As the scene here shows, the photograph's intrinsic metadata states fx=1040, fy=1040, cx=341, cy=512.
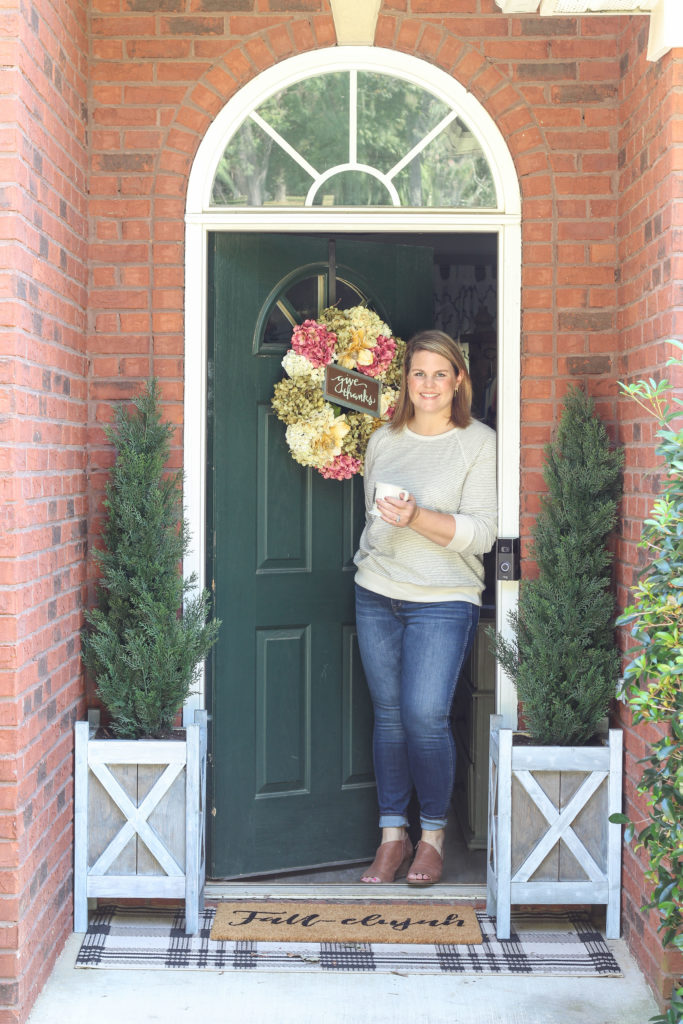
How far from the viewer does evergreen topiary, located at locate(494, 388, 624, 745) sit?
11.0 feet

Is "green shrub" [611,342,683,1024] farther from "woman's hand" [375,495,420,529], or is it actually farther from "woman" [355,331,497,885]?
"woman" [355,331,497,885]

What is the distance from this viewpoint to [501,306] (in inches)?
141

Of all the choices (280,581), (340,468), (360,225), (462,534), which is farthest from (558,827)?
(360,225)

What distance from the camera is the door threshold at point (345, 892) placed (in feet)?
11.9

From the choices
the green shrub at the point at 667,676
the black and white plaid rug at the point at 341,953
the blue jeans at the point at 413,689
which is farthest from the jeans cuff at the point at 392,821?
the green shrub at the point at 667,676

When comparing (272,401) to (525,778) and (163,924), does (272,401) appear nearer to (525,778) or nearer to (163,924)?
(525,778)

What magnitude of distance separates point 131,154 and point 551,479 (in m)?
1.79

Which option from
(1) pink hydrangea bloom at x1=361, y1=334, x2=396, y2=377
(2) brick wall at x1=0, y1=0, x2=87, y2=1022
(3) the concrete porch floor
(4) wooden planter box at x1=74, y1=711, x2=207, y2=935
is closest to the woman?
(1) pink hydrangea bloom at x1=361, y1=334, x2=396, y2=377

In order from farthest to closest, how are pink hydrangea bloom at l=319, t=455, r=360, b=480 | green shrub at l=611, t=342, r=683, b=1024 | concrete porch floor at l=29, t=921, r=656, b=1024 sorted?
pink hydrangea bloom at l=319, t=455, r=360, b=480, concrete porch floor at l=29, t=921, r=656, b=1024, green shrub at l=611, t=342, r=683, b=1024

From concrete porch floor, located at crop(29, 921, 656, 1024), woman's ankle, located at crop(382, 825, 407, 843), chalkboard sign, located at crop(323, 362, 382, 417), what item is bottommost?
concrete porch floor, located at crop(29, 921, 656, 1024)

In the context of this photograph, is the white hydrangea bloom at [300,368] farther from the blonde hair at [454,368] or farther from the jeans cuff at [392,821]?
the jeans cuff at [392,821]

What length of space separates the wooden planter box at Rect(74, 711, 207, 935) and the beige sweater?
91 cm

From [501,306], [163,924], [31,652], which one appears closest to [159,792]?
[163,924]

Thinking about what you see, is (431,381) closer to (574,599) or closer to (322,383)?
(322,383)
